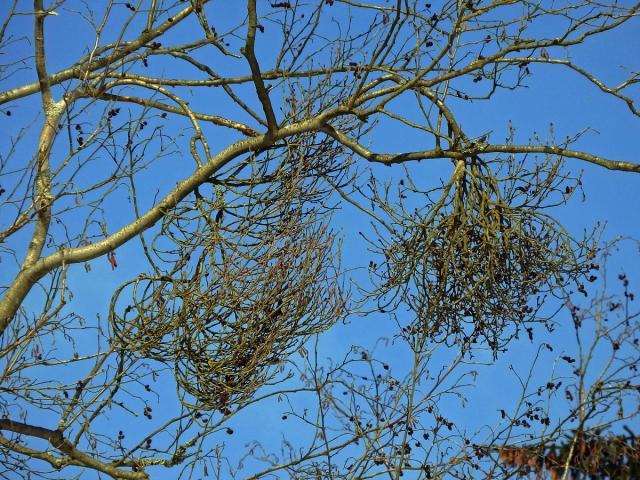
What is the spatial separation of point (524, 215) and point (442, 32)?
172 centimetres

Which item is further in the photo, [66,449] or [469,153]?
[66,449]

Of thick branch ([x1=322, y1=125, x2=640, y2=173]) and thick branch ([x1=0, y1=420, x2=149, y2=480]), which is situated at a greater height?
thick branch ([x1=322, y1=125, x2=640, y2=173])

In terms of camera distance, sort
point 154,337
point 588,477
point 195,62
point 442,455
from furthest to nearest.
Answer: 1. point 195,62
2. point 154,337
3. point 442,455
4. point 588,477

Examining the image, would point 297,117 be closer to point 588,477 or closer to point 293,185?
point 293,185

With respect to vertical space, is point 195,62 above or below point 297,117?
above

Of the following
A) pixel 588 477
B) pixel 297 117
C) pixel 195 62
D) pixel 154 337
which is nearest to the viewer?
pixel 588 477

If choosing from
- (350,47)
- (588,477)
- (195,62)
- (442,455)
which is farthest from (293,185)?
(588,477)

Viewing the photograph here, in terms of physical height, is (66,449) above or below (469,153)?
below

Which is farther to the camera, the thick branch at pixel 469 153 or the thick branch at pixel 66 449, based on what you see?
the thick branch at pixel 66 449

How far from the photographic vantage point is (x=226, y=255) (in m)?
6.66

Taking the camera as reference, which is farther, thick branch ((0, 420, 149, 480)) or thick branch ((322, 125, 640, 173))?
thick branch ((0, 420, 149, 480))

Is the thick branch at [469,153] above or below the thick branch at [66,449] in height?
above

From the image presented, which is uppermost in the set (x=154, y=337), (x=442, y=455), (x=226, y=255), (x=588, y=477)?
(x=226, y=255)

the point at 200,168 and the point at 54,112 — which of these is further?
the point at 54,112
